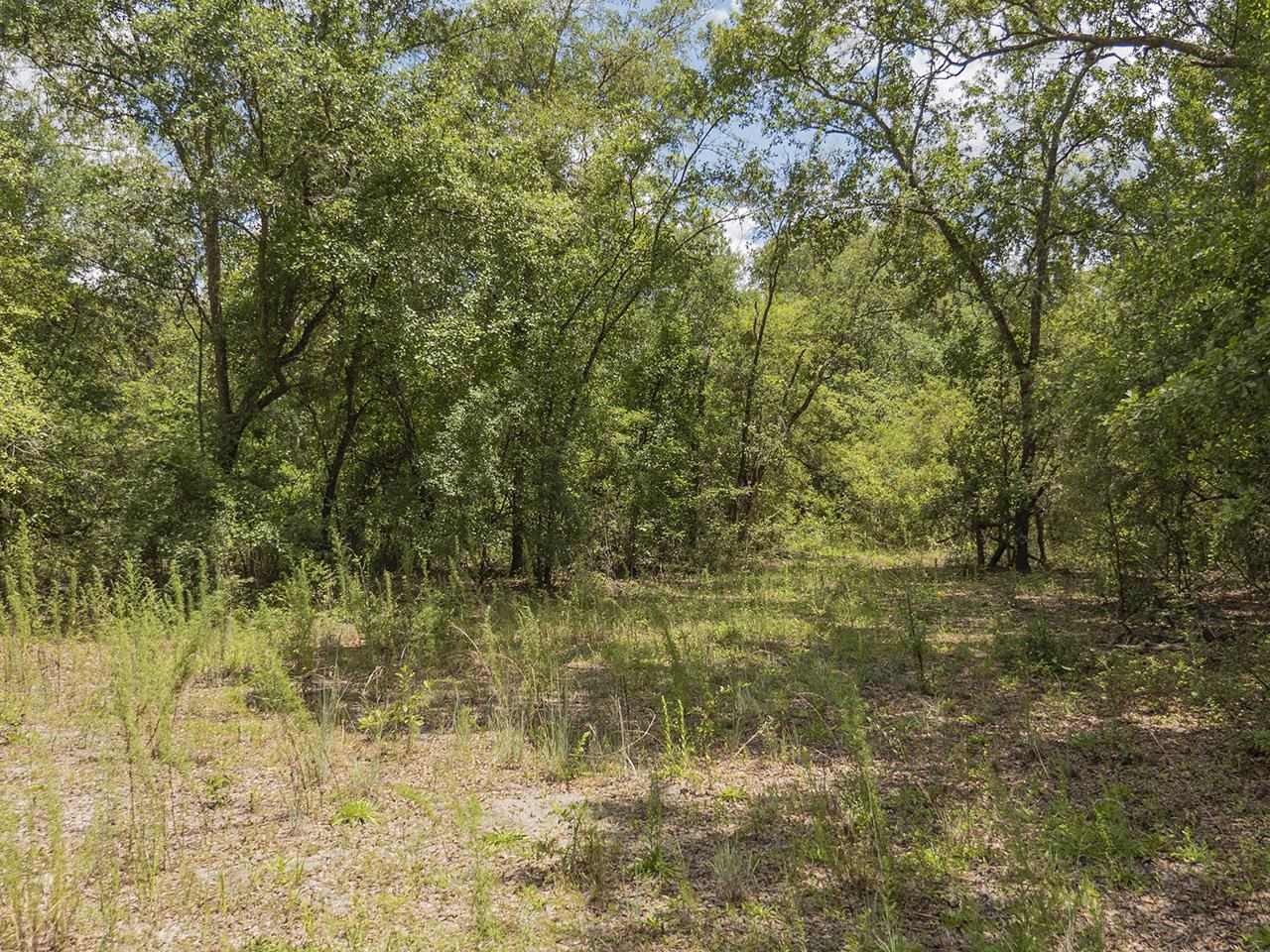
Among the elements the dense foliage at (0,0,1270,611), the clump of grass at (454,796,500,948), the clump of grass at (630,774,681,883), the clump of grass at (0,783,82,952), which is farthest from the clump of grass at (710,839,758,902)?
the dense foliage at (0,0,1270,611)

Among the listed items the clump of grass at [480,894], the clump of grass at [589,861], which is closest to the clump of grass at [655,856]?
the clump of grass at [589,861]

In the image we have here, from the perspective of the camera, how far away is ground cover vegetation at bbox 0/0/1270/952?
347 cm

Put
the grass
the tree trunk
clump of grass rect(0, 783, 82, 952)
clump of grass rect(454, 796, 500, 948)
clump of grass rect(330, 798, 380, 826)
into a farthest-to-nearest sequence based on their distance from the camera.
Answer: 1. the tree trunk
2. clump of grass rect(330, 798, 380, 826)
3. the grass
4. clump of grass rect(454, 796, 500, 948)
5. clump of grass rect(0, 783, 82, 952)

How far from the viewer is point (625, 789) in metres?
4.48

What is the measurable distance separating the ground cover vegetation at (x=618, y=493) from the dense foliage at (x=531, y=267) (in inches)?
3.6

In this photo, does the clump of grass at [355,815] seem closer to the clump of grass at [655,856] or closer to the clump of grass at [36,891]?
the clump of grass at [36,891]

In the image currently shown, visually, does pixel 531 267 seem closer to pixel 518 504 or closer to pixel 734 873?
pixel 518 504

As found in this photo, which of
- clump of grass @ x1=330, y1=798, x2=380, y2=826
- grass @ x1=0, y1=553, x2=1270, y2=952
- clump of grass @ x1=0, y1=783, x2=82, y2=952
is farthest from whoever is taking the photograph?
clump of grass @ x1=330, y1=798, x2=380, y2=826

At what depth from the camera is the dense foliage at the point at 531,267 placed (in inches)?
328

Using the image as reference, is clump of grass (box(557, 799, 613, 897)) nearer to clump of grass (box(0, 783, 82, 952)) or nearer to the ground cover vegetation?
the ground cover vegetation

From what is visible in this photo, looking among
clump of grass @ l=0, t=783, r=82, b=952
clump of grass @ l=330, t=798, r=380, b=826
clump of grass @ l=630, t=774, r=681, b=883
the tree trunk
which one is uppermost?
the tree trunk

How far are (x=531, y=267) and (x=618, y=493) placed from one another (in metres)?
4.86

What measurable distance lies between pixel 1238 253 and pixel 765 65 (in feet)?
28.7

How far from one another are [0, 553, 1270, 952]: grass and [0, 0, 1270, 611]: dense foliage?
7.12 ft
